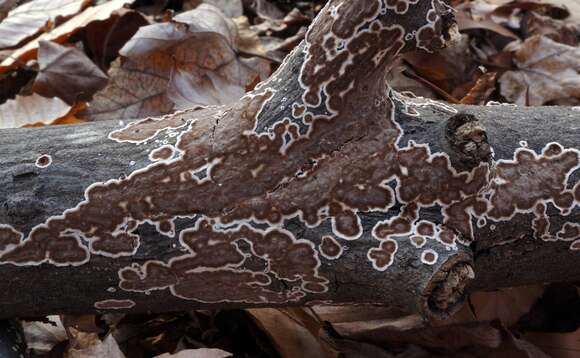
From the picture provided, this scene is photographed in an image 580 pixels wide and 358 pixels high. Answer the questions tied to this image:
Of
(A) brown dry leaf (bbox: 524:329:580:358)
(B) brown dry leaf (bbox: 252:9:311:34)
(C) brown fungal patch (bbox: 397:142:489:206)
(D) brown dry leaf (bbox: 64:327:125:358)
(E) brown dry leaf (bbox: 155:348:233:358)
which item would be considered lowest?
(A) brown dry leaf (bbox: 524:329:580:358)

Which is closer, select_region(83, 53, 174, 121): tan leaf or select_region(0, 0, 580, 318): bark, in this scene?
select_region(0, 0, 580, 318): bark

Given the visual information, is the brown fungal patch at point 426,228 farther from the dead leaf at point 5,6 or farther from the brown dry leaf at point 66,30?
the dead leaf at point 5,6

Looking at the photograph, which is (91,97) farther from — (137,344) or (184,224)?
(184,224)

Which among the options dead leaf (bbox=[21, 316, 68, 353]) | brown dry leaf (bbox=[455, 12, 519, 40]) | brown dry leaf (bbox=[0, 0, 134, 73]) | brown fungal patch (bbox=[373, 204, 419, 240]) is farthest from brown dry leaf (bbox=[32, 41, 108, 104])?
brown fungal patch (bbox=[373, 204, 419, 240])

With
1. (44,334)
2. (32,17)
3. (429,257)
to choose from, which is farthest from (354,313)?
(32,17)

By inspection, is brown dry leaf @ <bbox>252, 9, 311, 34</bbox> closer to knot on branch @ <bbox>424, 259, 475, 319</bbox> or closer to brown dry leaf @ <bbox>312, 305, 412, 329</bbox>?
brown dry leaf @ <bbox>312, 305, 412, 329</bbox>

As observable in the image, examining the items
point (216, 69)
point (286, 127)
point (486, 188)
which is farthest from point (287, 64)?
point (216, 69)
